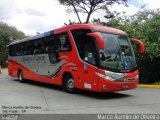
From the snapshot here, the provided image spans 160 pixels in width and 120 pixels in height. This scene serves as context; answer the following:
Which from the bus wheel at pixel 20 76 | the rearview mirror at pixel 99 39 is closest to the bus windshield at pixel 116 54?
the rearview mirror at pixel 99 39

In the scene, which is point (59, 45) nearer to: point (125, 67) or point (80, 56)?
point (80, 56)

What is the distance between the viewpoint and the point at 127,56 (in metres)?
14.4

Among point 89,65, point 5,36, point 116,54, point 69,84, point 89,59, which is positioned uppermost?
point 5,36

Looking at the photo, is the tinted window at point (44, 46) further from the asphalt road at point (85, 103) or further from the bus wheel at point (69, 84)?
the asphalt road at point (85, 103)

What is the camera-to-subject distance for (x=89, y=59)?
552 inches

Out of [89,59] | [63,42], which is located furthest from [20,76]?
[89,59]

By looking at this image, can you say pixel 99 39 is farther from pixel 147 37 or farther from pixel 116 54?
pixel 147 37

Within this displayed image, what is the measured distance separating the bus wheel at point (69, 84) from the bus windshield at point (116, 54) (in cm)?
259

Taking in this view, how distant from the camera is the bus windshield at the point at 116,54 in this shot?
13.6m

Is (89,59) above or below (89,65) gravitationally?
above

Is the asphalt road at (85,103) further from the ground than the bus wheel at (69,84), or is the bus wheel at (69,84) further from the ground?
the bus wheel at (69,84)

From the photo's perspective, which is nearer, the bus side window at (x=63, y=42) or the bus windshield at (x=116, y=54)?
the bus windshield at (x=116, y=54)

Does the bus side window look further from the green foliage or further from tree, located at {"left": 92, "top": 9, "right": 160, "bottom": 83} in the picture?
the green foliage

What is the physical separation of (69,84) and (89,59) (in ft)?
7.64
